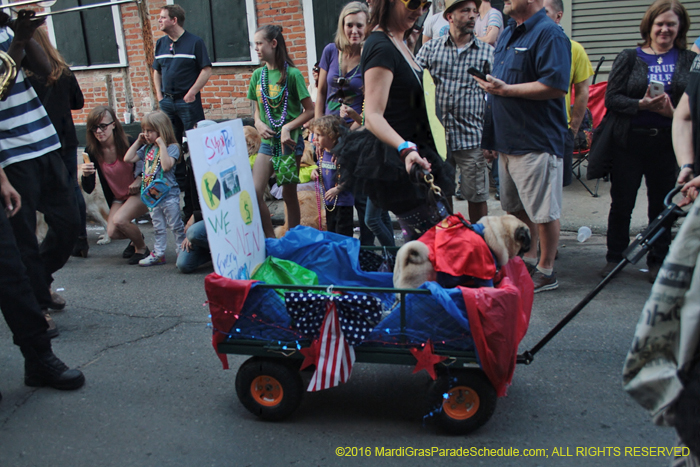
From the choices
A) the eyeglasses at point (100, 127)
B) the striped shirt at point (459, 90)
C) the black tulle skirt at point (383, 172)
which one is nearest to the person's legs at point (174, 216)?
the eyeglasses at point (100, 127)

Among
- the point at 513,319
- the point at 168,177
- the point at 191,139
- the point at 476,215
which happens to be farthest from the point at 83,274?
the point at 513,319

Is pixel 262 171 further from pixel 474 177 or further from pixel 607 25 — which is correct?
pixel 607 25

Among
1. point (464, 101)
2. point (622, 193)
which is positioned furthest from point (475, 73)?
point (622, 193)

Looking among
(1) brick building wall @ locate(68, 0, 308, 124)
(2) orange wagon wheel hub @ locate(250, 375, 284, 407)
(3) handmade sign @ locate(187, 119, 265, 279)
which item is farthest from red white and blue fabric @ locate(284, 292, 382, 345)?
(1) brick building wall @ locate(68, 0, 308, 124)

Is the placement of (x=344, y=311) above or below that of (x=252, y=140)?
below

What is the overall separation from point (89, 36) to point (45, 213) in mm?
7871

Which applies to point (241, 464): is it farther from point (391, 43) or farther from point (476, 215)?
point (476, 215)

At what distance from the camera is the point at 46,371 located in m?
3.23

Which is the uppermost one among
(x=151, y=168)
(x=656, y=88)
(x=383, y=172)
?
(x=656, y=88)

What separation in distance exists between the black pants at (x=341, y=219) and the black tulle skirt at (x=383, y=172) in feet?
5.96

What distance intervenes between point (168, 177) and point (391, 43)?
130 inches

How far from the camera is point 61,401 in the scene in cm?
317
